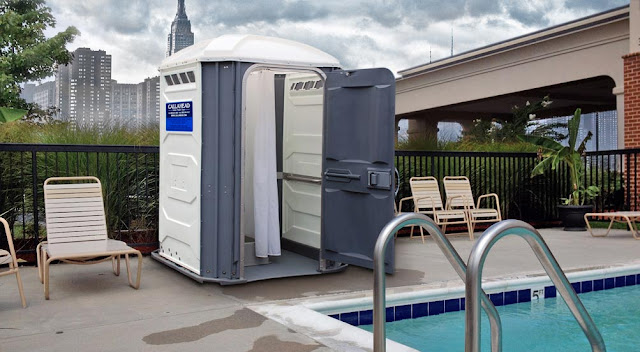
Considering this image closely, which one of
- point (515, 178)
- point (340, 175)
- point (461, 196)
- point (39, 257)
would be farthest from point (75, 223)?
point (515, 178)

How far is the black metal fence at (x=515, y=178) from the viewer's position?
10414 mm

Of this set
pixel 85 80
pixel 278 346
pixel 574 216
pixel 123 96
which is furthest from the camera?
pixel 85 80

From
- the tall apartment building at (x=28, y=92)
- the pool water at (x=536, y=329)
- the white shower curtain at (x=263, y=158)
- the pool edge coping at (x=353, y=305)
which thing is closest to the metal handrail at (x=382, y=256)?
the pool edge coping at (x=353, y=305)

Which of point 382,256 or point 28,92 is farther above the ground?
point 28,92

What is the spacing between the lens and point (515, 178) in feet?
37.3

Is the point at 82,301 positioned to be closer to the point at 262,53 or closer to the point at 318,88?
the point at 262,53

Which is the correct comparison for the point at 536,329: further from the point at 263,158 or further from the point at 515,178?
the point at 515,178

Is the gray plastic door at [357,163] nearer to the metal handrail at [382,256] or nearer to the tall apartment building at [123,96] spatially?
the metal handrail at [382,256]

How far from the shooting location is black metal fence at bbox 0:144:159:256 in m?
7.63

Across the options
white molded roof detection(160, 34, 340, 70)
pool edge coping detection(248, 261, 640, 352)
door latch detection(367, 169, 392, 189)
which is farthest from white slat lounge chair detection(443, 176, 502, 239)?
white molded roof detection(160, 34, 340, 70)

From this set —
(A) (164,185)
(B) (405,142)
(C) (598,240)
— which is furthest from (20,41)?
(C) (598,240)

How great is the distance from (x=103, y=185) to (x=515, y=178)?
7.00 metres

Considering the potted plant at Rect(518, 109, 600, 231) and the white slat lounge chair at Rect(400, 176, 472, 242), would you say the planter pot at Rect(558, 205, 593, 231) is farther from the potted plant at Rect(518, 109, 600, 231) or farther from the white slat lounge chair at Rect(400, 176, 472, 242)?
the white slat lounge chair at Rect(400, 176, 472, 242)

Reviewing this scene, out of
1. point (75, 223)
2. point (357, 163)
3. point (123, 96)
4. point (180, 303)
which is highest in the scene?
point (123, 96)
